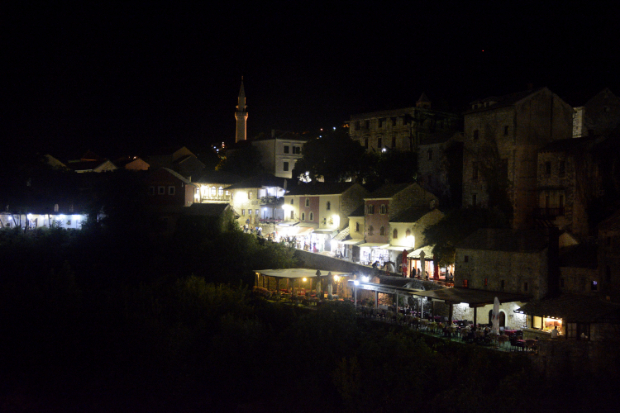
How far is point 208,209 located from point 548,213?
86.2ft

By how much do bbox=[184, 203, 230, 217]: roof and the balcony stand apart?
76.5 ft

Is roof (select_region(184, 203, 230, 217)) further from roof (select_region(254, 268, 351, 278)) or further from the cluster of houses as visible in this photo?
roof (select_region(254, 268, 351, 278))

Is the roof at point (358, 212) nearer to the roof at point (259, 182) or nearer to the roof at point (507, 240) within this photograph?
the roof at point (259, 182)

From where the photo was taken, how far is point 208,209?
151ft

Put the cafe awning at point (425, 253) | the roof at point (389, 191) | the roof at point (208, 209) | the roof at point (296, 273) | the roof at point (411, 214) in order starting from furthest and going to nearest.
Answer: the roof at point (208, 209) < the roof at point (389, 191) < the roof at point (411, 214) < the cafe awning at point (425, 253) < the roof at point (296, 273)

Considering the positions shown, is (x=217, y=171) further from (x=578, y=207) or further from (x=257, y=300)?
(x=578, y=207)

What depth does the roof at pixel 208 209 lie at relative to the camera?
4472cm

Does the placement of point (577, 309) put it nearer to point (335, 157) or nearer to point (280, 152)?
point (335, 157)

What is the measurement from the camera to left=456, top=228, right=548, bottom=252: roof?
2612 centimetres

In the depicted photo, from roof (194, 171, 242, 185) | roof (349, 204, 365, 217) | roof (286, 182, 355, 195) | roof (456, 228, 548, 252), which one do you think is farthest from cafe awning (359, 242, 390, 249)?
roof (194, 171, 242, 185)

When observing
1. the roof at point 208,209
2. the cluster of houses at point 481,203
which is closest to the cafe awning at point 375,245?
the cluster of houses at point 481,203

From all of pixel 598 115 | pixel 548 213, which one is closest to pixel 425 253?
pixel 548 213

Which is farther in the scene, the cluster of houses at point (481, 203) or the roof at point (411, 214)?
the roof at point (411, 214)

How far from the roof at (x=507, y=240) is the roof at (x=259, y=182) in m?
25.4
